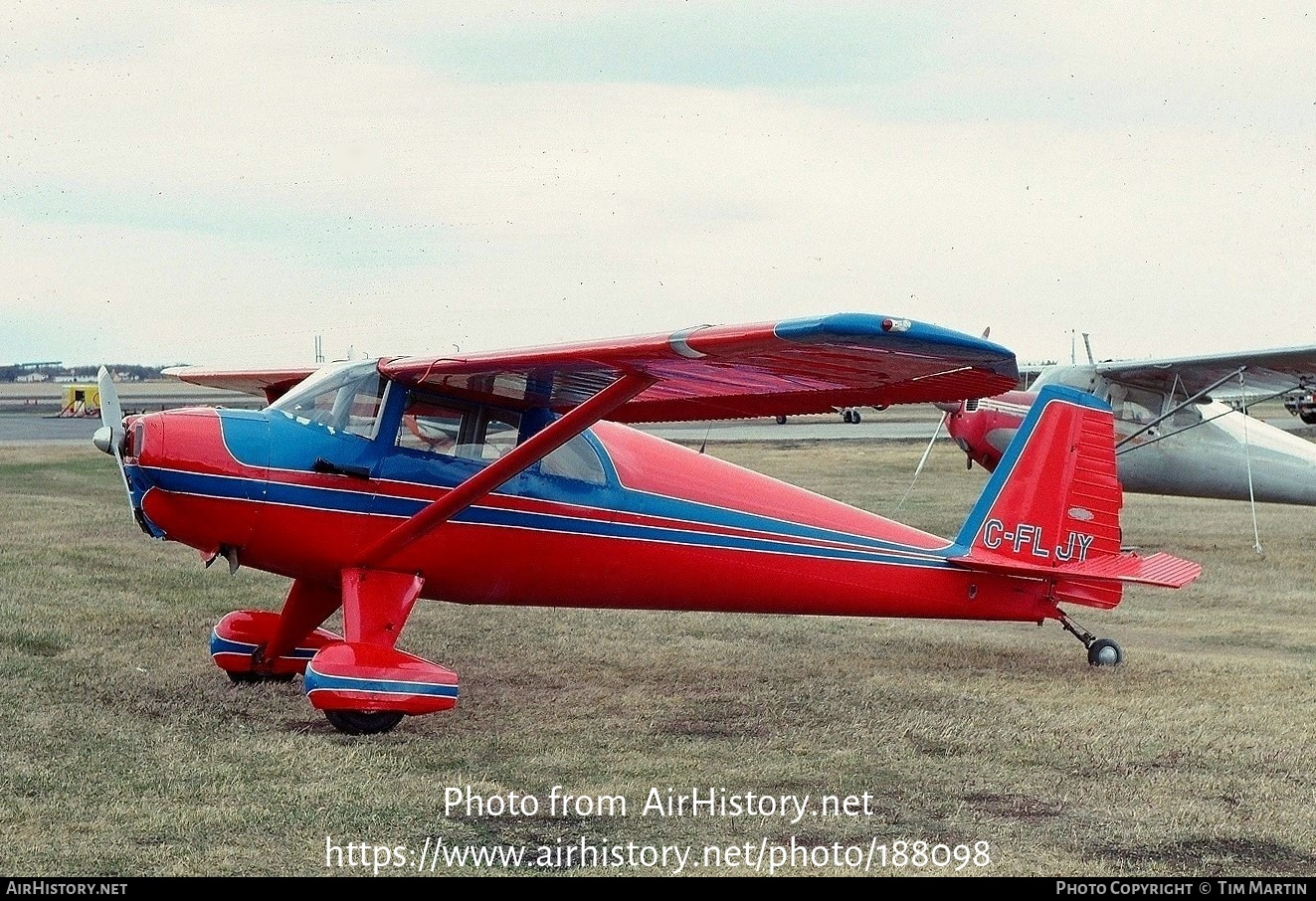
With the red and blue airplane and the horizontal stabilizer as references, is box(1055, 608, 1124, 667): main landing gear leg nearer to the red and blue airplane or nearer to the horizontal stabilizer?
the red and blue airplane

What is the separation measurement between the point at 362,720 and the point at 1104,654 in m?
4.93

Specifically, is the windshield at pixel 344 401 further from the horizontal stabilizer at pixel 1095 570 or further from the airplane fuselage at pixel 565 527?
the horizontal stabilizer at pixel 1095 570

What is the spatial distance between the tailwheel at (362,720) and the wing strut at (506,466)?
0.90 metres

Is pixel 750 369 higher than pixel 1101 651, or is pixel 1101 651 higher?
pixel 750 369

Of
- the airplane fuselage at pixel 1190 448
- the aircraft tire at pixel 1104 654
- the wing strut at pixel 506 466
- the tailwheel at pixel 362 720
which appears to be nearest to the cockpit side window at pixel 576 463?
the wing strut at pixel 506 466

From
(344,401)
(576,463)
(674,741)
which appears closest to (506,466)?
(576,463)

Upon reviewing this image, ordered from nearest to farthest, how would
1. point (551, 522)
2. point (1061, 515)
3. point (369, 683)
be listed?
point (369, 683), point (551, 522), point (1061, 515)

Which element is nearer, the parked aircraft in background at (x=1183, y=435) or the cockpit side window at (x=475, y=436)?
the cockpit side window at (x=475, y=436)

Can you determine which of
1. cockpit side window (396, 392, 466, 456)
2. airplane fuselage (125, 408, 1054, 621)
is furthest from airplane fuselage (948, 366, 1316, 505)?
cockpit side window (396, 392, 466, 456)

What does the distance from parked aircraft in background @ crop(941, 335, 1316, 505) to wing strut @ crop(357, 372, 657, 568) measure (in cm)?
1077

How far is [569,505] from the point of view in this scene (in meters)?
7.84

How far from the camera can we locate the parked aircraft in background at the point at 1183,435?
55.4 feet

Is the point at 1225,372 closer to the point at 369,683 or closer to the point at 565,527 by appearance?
the point at 565,527

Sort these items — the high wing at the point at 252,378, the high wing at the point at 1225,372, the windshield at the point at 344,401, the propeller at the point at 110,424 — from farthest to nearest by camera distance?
the high wing at the point at 1225,372 < the high wing at the point at 252,378 < the windshield at the point at 344,401 < the propeller at the point at 110,424
